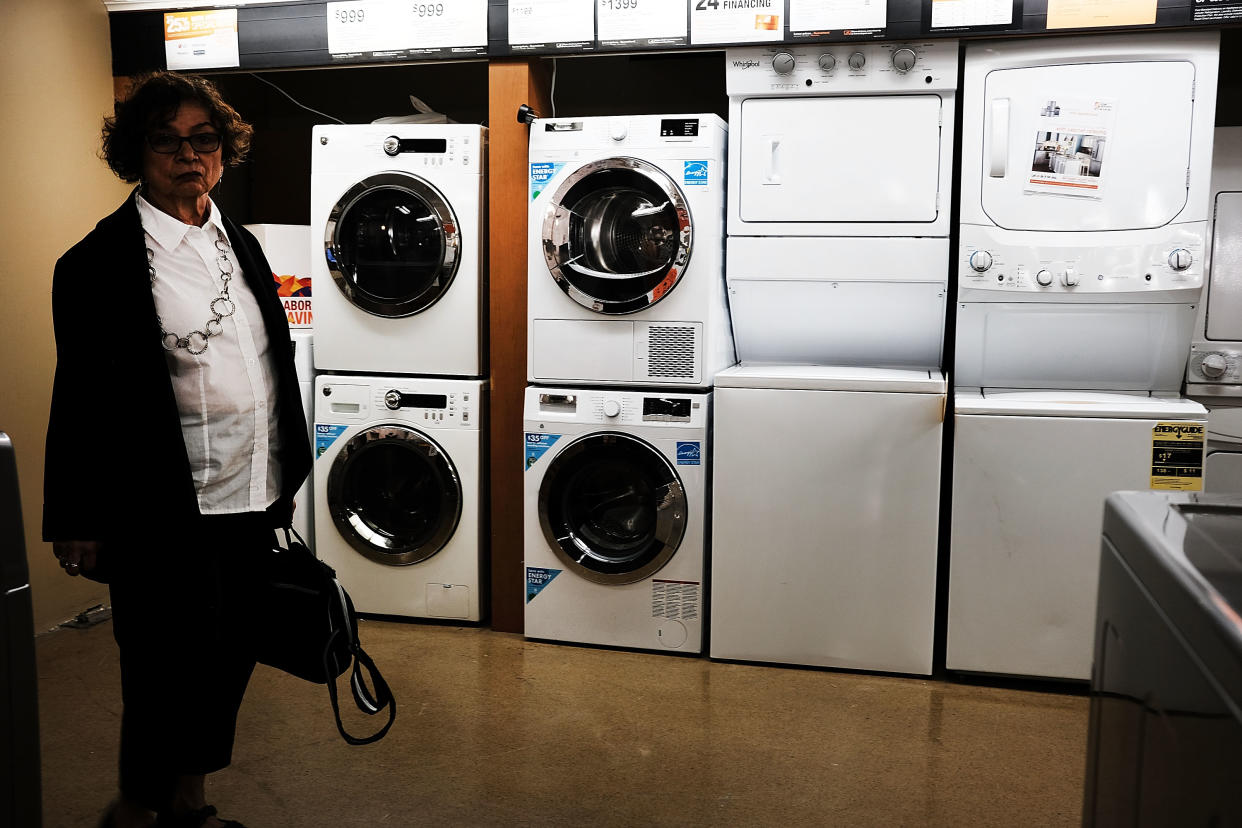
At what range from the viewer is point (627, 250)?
3.44 metres

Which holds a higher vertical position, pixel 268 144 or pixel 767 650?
pixel 268 144

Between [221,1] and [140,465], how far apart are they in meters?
2.41

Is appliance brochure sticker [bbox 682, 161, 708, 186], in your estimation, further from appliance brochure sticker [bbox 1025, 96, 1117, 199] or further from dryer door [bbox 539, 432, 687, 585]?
appliance brochure sticker [bbox 1025, 96, 1117, 199]

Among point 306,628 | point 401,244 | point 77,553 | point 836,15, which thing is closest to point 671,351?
point 401,244

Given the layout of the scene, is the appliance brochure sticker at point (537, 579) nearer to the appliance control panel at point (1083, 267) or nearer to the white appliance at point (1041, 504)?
the white appliance at point (1041, 504)

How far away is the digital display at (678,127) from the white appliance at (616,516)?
Answer: 2.72 ft

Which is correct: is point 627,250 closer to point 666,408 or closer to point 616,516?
point 666,408

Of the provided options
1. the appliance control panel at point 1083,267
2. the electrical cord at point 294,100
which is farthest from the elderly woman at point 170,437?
the electrical cord at point 294,100

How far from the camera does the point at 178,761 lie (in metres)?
2.03

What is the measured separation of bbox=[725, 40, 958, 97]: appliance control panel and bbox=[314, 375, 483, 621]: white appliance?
54.6 inches

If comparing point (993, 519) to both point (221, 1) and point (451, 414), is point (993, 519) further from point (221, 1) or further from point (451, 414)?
point (221, 1)

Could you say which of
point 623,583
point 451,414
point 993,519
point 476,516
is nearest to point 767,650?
point 623,583

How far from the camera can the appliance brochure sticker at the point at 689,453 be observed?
334 centimetres

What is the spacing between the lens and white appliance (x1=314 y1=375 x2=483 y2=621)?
142 inches
